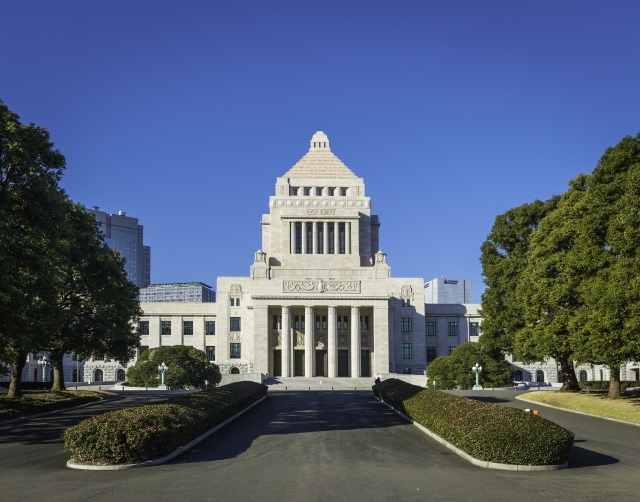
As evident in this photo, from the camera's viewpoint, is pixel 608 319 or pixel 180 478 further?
pixel 608 319

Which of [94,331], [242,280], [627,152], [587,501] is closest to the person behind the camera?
[587,501]

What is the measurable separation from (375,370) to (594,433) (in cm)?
5777

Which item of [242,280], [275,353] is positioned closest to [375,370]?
[275,353]

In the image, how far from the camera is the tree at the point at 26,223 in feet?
101

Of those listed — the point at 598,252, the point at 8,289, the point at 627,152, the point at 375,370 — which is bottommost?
the point at 375,370

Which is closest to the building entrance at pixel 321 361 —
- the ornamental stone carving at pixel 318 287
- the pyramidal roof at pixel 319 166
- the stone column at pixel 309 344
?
the stone column at pixel 309 344

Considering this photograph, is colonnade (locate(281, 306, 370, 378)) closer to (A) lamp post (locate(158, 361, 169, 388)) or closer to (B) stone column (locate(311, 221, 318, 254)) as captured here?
(B) stone column (locate(311, 221, 318, 254))

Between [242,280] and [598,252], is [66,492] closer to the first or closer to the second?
[598,252]

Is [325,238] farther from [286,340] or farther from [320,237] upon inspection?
[286,340]

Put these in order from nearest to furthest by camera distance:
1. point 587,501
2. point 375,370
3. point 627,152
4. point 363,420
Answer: point 587,501 < point 363,420 < point 627,152 < point 375,370

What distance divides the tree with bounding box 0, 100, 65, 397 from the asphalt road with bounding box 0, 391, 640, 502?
15.4ft

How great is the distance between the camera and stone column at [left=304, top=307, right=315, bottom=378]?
86125 millimetres

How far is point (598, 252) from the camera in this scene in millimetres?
40000

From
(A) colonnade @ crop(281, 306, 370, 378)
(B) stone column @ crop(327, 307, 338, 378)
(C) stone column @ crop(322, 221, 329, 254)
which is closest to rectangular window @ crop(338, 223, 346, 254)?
(C) stone column @ crop(322, 221, 329, 254)
